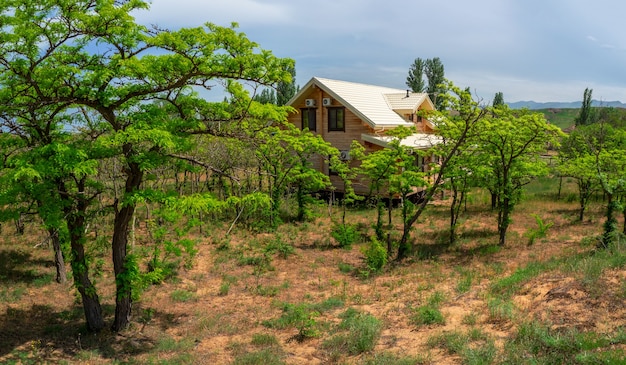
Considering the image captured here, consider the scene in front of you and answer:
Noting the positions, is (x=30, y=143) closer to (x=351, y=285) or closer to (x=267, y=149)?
(x=351, y=285)

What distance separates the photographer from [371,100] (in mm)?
28734

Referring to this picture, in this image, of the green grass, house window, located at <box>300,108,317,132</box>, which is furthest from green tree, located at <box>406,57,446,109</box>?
the green grass

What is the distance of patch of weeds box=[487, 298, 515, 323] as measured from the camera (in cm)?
882

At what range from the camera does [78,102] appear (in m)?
8.91

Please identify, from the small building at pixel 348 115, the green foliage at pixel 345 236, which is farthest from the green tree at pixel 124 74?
the small building at pixel 348 115

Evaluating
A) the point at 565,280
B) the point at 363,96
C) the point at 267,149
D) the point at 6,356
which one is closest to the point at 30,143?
the point at 6,356

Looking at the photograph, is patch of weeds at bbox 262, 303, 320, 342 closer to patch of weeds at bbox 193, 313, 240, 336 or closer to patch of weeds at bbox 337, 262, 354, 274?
patch of weeds at bbox 193, 313, 240, 336

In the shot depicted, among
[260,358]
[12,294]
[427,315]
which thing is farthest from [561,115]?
[12,294]

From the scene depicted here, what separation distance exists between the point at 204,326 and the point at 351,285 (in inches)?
196

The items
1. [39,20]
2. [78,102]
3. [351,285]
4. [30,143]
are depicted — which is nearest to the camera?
[39,20]

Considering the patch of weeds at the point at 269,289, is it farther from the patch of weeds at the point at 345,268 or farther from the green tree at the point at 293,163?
the green tree at the point at 293,163

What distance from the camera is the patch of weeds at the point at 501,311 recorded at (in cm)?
882

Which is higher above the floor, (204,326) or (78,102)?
(78,102)

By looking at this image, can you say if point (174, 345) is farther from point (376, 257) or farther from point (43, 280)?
point (376, 257)
